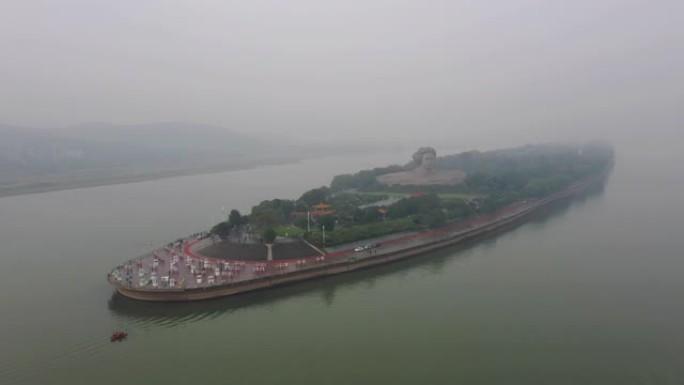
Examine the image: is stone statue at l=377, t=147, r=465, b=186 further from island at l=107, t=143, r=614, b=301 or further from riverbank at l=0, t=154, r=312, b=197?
riverbank at l=0, t=154, r=312, b=197

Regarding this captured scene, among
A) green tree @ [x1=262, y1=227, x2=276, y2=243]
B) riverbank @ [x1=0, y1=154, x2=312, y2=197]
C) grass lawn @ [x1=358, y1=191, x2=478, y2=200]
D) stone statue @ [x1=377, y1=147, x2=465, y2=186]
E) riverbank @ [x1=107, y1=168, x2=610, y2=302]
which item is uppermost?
riverbank @ [x1=0, y1=154, x2=312, y2=197]

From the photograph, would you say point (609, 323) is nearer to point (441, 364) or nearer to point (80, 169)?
point (441, 364)

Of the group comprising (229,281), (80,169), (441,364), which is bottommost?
(441,364)

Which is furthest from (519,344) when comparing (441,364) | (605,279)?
(605,279)

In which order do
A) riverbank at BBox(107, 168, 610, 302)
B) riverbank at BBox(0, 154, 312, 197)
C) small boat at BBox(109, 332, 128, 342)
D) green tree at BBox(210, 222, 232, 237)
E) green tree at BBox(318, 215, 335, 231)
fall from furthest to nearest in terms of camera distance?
1. riverbank at BBox(0, 154, 312, 197)
2. green tree at BBox(318, 215, 335, 231)
3. green tree at BBox(210, 222, 232, 237)
4. riverbank at BBox(107, 168, 610, 302)
5. small boat at BBox(109, 332, 128, 342)

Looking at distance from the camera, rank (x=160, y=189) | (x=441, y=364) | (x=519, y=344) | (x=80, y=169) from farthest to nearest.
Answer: (x=80, y=169), (x=160, y=189), (x=519, y=344), (x=441, y=364)

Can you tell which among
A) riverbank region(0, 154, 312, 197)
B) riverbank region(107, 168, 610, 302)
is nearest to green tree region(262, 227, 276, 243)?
riverbank region(107, 168, 610, 302)
